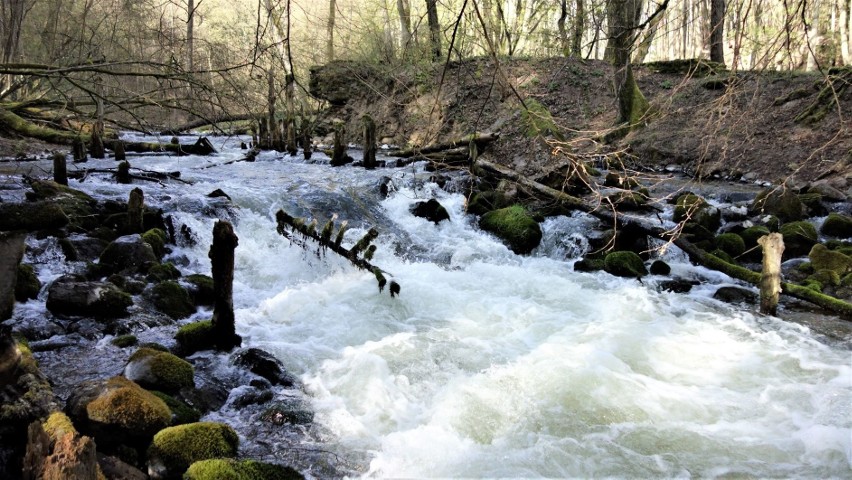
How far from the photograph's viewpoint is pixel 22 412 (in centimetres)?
330

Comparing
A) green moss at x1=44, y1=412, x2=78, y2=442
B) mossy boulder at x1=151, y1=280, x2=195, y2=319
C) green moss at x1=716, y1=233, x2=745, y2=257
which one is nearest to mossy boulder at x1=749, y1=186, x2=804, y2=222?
green moss at x1=716, y1=233, x2=745, y2=257

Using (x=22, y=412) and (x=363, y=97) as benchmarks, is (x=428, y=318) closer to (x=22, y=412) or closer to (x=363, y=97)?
(x=22, y=412)

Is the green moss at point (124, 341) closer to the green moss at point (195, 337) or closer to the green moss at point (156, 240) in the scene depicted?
the green moss at point (195, 337)

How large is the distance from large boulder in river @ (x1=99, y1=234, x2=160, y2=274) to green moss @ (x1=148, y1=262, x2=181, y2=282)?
0.11m

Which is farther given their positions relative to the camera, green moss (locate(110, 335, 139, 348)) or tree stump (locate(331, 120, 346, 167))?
tree stump (locate(331, 120, 346, 167))

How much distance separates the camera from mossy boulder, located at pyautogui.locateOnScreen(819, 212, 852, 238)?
9.56 meters

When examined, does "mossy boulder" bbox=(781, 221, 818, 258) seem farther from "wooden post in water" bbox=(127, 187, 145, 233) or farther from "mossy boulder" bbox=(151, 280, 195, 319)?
"wooden post in water" bbox=(127, 187, 145, 233)

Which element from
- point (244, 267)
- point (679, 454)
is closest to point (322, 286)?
point (244, 267)

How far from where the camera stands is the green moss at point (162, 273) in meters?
7.18

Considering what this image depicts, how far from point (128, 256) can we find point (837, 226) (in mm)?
11582

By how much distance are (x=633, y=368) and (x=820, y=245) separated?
15.7 feet

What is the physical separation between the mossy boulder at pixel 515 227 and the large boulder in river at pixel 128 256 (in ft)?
19.4

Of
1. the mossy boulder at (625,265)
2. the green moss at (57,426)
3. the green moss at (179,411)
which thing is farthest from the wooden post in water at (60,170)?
→ the mossy boulder at (625,265)

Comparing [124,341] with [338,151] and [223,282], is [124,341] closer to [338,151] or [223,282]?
[223,282]
